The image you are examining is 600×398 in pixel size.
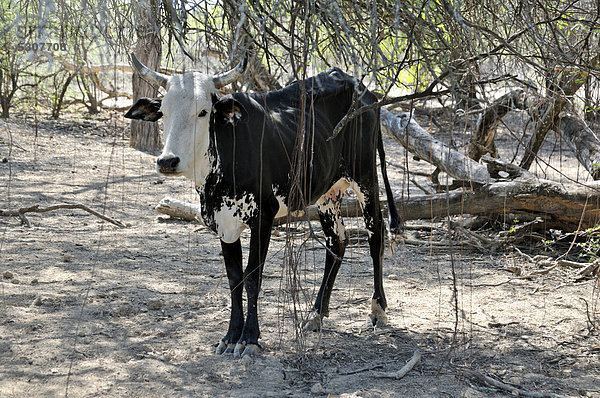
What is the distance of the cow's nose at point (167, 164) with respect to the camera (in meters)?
3.99

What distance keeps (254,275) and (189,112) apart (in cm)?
109

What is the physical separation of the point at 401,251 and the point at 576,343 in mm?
2576

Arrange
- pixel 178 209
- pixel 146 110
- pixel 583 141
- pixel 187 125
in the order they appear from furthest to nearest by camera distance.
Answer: pixel 178 209 → pixel 583 141 → pixel 146 110 → pixel 187 125

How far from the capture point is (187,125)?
416 cm

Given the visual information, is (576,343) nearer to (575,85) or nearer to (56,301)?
(575,85)

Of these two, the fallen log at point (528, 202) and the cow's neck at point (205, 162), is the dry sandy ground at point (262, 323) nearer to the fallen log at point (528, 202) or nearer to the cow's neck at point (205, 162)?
the fallen log at point (528, 202)

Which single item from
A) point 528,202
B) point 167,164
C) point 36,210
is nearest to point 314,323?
point 167,164

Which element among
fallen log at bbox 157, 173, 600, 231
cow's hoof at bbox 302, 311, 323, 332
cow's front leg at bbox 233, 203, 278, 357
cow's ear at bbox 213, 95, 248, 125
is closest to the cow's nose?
cow's ear at bbox 213, 95, 248, 125

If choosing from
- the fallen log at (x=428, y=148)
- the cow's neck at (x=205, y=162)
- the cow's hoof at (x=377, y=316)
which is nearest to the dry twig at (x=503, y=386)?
the cow's hoof at (x=377, y=316)

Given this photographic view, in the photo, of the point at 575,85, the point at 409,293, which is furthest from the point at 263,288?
the point at 575,85

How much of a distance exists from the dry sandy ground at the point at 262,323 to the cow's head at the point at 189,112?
777 millimetres

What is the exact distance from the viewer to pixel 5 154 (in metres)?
10.9

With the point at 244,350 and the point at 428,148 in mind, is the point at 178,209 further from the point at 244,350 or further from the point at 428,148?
the point at 244,350

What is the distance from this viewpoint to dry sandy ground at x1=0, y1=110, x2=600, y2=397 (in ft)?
12.9
